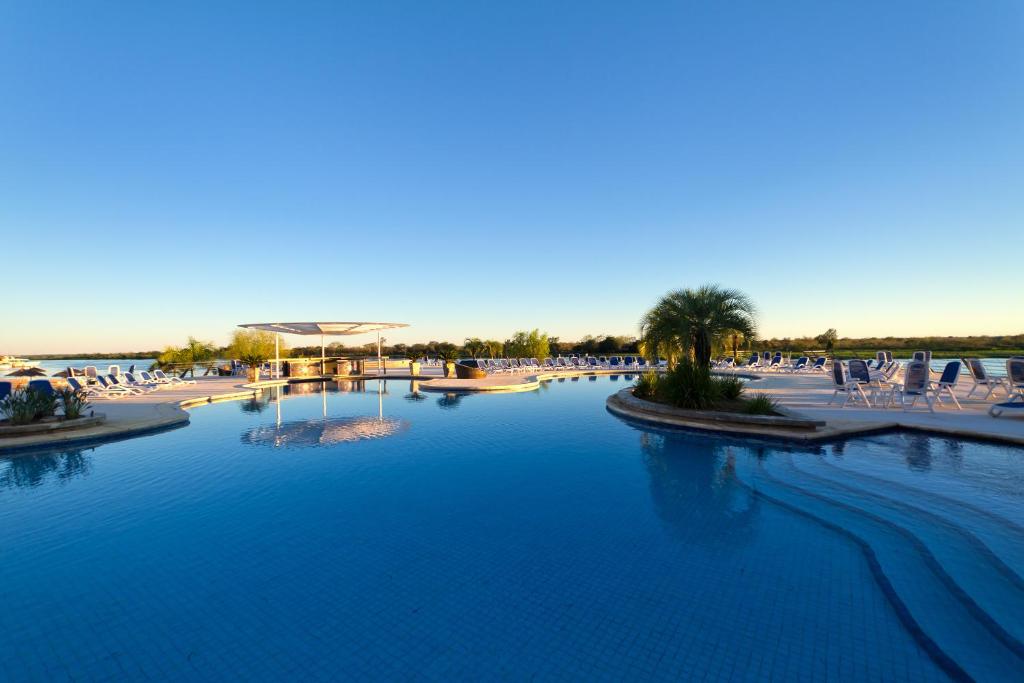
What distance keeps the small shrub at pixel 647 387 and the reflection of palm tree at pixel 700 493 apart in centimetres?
285

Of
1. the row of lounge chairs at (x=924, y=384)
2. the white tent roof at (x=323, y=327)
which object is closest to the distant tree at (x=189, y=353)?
the white tent roof at (x=323, y=327)

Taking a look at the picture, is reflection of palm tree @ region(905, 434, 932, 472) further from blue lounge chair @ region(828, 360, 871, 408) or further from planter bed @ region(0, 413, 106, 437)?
planter bed @ region(0, 413, 106, 437)

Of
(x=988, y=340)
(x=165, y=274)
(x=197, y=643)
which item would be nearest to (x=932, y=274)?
(x=988, y=340)

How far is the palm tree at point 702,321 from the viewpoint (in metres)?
10.3

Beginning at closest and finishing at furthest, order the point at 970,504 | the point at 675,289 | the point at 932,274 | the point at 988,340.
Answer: the point at 970,504, the point at 675,289, the point at 932,274, the point at 988,340

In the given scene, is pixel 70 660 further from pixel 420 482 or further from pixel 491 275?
pixel 491 275

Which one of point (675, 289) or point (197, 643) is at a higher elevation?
point (675, 289)

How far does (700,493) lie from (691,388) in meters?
4.22

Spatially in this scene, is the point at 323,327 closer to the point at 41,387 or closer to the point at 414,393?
the point at 414,393

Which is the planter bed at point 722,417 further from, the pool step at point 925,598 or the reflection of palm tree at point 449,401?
the reflection of palm tree at point 449,401

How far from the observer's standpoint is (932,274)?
18656 mm

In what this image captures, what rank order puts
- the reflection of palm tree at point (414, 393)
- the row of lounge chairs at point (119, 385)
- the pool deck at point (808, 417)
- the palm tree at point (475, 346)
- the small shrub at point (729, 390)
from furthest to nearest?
the palm tree at point (475, 346)
the reflection of palm tree at point (414, 393)
the row of lounge chairs at point (119, 385)
the small shrub at point (729, 390)
the pool deck at point (808, 417)

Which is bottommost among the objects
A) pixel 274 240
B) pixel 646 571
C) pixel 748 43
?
pixel 646 571

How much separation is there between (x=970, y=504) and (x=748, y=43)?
446 inches
